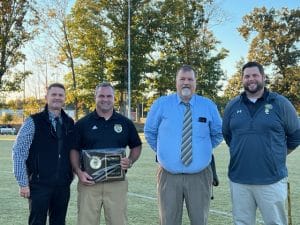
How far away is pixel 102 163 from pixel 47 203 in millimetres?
708

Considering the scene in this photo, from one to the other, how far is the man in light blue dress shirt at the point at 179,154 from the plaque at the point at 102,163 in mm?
462

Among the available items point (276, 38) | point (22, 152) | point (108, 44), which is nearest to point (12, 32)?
point (108, 44)

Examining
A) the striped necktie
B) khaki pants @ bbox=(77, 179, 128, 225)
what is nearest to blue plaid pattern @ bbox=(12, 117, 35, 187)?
khaki pants @ bbox=(77, 179, 128, 225)

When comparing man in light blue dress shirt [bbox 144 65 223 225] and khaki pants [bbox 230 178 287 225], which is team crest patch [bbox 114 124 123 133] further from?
khaki pants [bbox 230 178 287 225]

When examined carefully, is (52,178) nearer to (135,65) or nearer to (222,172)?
(222,172)

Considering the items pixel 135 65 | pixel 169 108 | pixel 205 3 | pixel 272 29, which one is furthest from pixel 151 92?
pixel 169 108

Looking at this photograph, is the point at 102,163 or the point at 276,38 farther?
the point at 276,38

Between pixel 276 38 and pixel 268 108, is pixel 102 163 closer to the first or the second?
pixel 268 108

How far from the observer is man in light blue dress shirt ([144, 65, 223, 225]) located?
17.0 ft

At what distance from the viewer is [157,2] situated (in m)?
45.1

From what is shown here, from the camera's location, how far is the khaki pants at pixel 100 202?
522 cm

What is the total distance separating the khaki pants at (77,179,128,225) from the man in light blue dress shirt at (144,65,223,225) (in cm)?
44

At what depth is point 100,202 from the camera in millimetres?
5262

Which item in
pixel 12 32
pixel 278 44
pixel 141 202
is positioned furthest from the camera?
pixel 278 44
